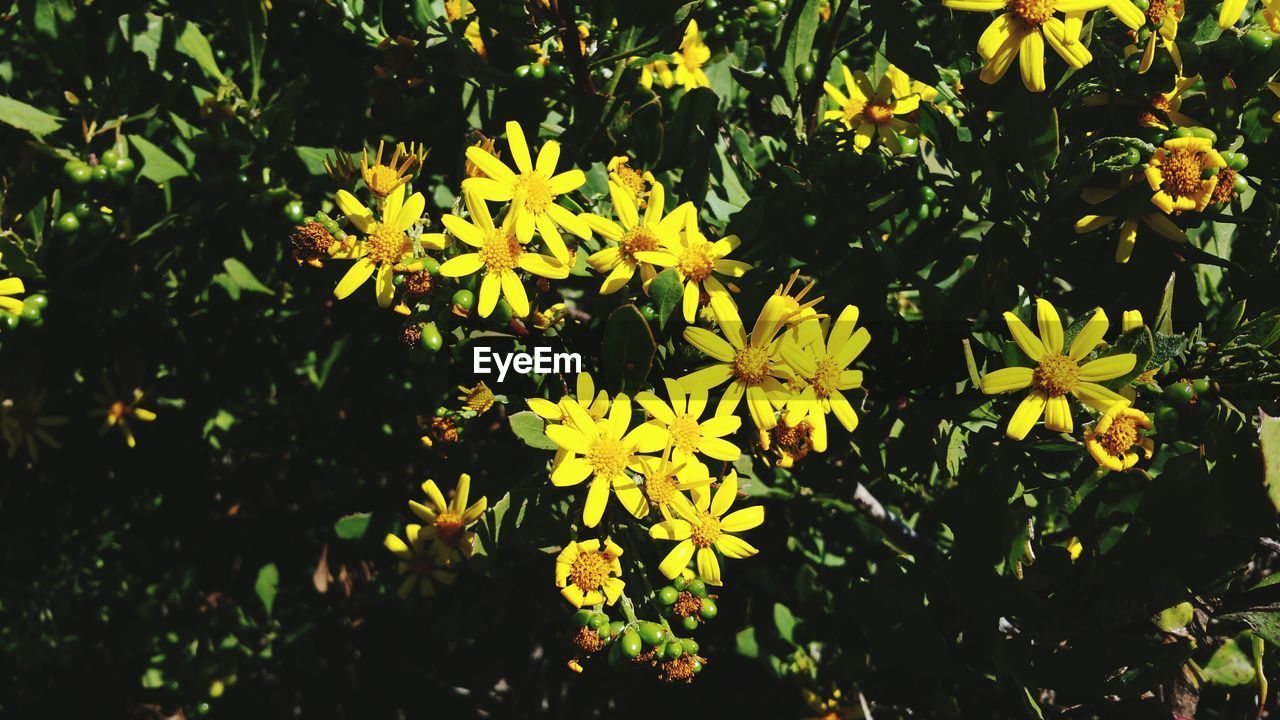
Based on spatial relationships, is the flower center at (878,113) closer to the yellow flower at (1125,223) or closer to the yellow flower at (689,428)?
the yellow flower at (1125,223)

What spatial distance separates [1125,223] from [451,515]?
1.88 metres

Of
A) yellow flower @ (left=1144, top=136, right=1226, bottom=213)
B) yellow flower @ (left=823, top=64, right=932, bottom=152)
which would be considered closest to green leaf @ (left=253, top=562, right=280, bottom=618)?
yellow flower @ (left=823, top=64, right=932, bottom=152)

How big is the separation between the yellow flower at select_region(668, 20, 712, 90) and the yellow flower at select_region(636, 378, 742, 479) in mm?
1321

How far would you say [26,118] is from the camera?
7.24 feet

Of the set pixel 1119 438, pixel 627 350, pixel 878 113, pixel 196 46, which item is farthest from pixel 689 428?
pixel 196 46

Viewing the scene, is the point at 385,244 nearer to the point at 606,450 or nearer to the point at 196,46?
the point at 606,450

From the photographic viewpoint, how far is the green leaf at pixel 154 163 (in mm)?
2266

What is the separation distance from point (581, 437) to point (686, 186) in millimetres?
846

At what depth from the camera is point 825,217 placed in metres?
2.04

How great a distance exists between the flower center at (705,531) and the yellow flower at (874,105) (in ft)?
3.92

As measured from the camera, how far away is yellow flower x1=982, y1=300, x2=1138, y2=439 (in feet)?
5.60

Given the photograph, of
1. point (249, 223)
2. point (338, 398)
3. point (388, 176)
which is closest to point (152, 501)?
point (338, 398)

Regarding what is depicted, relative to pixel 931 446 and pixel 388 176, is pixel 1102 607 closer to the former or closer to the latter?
pixel 931 446

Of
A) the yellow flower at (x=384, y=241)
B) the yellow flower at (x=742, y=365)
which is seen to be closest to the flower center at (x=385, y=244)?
the yellow flower at (x=384, y=241)
